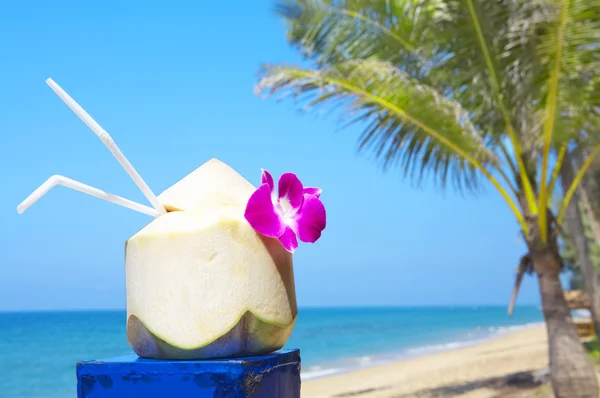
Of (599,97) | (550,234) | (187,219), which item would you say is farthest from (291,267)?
(599,97)

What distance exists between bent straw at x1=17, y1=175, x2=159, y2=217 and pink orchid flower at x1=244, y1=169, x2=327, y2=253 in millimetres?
306

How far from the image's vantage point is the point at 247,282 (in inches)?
64.1

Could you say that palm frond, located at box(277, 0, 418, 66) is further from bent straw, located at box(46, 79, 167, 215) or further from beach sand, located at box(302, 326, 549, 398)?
bent straw, located at box(46, 79, 167, 215)

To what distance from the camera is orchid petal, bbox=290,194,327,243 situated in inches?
67.9

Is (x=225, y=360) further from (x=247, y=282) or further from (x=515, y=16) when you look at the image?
(x=515, y=16)

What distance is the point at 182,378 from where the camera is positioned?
1.55m

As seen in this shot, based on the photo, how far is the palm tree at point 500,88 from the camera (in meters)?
6.54

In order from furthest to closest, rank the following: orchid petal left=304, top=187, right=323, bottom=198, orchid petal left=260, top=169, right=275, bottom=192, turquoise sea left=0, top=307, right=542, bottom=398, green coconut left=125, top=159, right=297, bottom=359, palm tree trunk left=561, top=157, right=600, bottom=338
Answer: turquoise sea left=0, top=307, right=542, bottom=398 → palm tree trunk left=561, top=157, right=600, bottom=338 → orchid petal left=304, top=187, right=323, bottom=198 → orchid petal left=260, top=169, right=275, bottom=192 → green coconut left=125, top=159, right=297, bottom=359

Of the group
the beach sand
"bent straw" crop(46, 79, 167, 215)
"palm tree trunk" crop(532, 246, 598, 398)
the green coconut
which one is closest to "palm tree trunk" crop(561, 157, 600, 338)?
the beach sand

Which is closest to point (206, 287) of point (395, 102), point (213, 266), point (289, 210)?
point (213, 266)

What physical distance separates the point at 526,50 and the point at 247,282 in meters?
5.88

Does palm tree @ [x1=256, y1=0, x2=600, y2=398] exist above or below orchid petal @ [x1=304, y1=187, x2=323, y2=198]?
above

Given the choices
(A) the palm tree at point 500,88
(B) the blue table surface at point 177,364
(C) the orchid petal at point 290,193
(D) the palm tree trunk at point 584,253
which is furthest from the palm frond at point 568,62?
(B) the blue table surface at point 177,364

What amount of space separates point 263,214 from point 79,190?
46 centimetres
